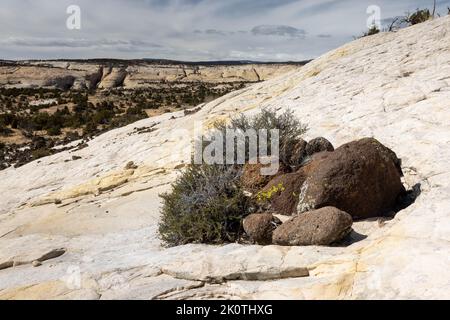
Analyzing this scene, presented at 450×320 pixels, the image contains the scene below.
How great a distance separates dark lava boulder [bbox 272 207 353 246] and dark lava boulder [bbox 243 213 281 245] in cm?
24

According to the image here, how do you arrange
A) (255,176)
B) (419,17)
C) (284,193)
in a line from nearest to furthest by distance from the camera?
1. (284,193)
2. (255,176)
3. (419,17)

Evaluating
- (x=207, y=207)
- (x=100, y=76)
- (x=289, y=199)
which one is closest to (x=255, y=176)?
(x=289, y=199)

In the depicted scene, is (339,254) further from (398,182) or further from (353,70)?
(353,70)

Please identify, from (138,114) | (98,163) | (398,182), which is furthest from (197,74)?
(398,182)

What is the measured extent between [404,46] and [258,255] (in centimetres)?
1095

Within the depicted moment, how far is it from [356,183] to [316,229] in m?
1.08

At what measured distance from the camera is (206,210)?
5973 millimetres

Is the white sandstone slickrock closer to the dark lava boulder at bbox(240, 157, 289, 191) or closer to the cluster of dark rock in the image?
the cluster of dark rock

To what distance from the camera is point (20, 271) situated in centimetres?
575

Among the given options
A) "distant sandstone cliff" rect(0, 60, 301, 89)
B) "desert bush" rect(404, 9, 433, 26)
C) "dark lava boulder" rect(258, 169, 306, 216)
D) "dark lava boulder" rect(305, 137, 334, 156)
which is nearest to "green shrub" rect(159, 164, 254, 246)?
"dark lava boulder" rect(258, 169, 306, 216)

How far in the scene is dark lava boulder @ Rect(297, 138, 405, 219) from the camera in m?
5.50

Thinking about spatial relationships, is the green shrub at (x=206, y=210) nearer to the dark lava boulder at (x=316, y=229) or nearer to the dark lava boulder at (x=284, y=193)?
the dark lava boulder at (x=284, y=193)

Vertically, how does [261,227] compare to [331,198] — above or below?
below

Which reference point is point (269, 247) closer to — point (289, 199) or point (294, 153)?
point (289, 199)
